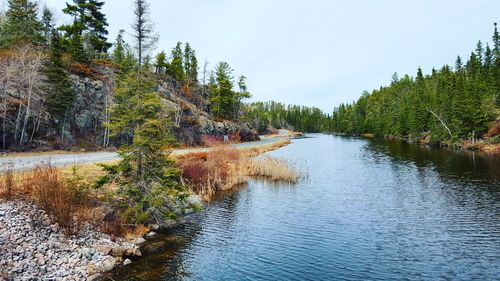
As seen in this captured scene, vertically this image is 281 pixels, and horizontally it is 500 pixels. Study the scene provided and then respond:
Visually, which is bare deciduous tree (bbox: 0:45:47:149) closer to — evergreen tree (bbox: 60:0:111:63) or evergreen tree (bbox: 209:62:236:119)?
evergreen tree (bbox: 60:0:111:63)

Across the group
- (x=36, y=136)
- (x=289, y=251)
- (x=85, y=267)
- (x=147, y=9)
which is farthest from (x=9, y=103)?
(x=289, y=251)

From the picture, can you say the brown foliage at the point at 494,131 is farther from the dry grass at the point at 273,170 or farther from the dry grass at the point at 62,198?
the dry grass at the point at 62,198

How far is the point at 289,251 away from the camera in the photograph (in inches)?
608

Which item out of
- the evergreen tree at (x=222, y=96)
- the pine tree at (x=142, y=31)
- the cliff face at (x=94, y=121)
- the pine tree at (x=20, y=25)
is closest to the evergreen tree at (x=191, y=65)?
the evergreen tree at (x=222, y=96)

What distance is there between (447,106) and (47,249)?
82241 mm

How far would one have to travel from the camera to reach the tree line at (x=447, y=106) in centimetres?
6450

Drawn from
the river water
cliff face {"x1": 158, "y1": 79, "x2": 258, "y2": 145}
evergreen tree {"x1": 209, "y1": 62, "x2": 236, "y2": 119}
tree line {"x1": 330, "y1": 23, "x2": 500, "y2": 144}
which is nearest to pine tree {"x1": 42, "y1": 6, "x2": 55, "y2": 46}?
cliff face {"x1": 158, "y1": 79, "x2": 258, "y2": 145}

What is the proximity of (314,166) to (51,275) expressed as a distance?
35180 millimetres

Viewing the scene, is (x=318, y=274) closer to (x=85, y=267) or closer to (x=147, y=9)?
(x=85, y=267)

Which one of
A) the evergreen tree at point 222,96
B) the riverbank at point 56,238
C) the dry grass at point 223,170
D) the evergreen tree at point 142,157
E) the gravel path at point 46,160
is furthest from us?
the evergreen tree at point 222,96

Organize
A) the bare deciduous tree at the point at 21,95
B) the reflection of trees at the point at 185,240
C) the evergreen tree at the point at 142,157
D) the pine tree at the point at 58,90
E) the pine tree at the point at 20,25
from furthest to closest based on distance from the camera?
the pine tree at the point at 20,25 < the pine tree at the point at 58,90 < the bare deciduous tree at the point at 21,95 < the evergreen tree at the point at 142,157 < the reflection of trees at the point at 185,240

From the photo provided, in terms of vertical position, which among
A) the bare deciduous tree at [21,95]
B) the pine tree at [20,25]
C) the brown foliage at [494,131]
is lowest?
the brown foliage at [494,131]

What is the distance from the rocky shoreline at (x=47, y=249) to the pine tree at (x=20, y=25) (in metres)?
38.1

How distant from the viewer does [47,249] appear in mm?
13000
